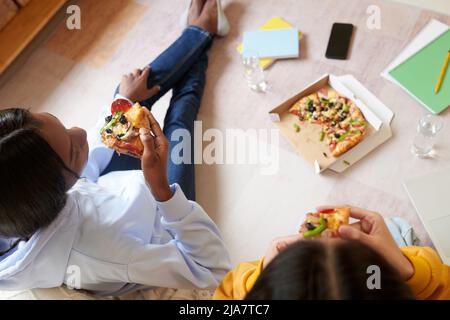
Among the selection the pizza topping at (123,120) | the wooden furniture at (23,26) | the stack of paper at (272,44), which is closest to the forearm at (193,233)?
the pizza topping at (123,120)

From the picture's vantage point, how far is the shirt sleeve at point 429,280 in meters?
0.86

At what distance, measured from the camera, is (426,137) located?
137cm

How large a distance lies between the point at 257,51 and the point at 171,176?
67cm

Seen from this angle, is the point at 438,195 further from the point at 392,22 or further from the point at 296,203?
the point at 392,22

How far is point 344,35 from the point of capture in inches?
63.9

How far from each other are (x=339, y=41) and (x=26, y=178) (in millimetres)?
1281

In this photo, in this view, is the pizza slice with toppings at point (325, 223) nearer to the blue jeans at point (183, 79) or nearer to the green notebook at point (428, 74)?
the blue jeans at point (183, 79)

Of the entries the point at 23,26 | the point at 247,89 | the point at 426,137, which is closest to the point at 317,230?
the point at 426,137

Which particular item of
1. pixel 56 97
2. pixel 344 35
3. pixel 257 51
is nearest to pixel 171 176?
pixel 257 51

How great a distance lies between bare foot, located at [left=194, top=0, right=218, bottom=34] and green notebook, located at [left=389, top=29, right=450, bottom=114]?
0.73 metres

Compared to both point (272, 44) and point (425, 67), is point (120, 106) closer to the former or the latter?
point (272, 44)

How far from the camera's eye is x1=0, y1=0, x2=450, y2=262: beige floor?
Answer: 4.49 ft

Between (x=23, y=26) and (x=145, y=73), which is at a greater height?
(x=23, y=26)

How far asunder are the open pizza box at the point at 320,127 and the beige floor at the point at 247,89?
0.11 ft
